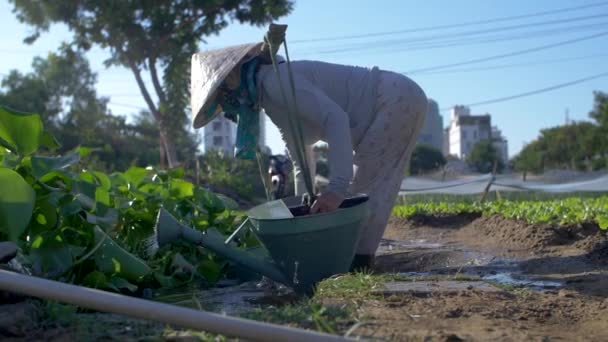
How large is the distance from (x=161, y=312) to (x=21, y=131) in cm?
182

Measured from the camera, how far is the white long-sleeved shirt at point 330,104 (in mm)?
3352

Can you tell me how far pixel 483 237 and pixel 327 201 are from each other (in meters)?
3.53

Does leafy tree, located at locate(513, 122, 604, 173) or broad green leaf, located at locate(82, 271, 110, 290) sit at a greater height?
leafy tree, located at locate(513, 122, 604, 173)

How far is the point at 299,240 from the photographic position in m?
3.04

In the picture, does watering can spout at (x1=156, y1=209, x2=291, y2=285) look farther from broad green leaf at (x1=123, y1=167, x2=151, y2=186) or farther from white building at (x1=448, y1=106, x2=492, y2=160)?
white building at (x1=448, y1=106, x2=492, y2=160)

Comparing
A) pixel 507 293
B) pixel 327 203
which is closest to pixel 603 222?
pixel 507 293

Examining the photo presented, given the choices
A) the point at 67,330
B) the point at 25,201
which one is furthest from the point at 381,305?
the point at 25,201

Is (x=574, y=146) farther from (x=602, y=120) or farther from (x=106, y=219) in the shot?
(x=106, y=219)

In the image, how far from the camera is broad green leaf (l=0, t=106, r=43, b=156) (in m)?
3.32

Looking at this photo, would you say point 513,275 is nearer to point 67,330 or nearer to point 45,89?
point 67,330

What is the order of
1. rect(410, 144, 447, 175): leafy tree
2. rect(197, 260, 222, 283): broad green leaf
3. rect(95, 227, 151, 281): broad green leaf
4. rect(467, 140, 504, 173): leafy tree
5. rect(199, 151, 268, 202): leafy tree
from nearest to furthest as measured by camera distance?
rect(95, 227, 151, 281): broad green leaf < rect(197, 260, 222, 283): broad green leaf < rect(199, 151, 268, 202): leafy tree < rect(410, 144, 447, 175): leafy tree < rect(467, 140, 504, 173): leafy tree

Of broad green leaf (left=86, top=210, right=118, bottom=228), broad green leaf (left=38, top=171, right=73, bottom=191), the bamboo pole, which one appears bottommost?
the bamboo pole

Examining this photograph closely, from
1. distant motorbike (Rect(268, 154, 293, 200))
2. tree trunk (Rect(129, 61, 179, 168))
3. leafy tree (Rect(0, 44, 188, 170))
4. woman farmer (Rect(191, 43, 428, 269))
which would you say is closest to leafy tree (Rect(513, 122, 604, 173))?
leafy tree (Rect(0, 44, 188, 170))

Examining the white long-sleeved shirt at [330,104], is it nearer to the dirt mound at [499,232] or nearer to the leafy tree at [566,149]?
the dirt mound at [499,232]
